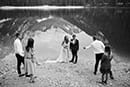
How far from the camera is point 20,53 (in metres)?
10.0

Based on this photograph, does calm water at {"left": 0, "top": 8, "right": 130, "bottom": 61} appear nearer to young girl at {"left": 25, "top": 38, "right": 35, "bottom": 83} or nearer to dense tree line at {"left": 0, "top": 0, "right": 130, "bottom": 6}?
young girl at {"left": 25, "top": 38, "right": 35, "bottom": 83}

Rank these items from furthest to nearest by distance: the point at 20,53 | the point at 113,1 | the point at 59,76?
the point at 113,1, the point at 59,76, the point at 20,53

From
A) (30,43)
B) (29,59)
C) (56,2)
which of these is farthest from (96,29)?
(56,2)

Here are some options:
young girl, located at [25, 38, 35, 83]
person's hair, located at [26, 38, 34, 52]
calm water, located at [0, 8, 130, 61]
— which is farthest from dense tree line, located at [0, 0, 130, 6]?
person's hair, located at [26, 38, 34, 52]

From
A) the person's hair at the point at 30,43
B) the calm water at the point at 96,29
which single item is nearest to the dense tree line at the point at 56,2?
the calm water at the point at 96,29

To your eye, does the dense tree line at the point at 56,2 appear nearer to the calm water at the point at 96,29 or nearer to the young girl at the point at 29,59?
the calm water at the point at 96,29

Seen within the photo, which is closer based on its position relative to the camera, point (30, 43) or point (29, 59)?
point (30, 43)

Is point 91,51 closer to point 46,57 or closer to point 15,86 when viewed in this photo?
point 46,57

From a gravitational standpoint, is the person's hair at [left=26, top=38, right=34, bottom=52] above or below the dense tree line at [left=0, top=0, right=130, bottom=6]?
below

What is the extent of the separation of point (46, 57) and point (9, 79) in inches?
335

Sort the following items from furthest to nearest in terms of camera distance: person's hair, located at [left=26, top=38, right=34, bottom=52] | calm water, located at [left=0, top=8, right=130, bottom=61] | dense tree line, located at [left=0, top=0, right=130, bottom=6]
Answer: dense tree line, located at [left=0, top=0, right=130, bottom=6] < calm water, located at [left=0, top=8, right=130, bottom=61] < person's hair, located at [left=26, top=38, right=34, bottom=52]

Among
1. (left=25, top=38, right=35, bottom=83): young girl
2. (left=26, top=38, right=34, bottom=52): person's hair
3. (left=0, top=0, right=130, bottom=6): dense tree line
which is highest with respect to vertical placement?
(left=0, top=0, right=130, bottom=6): dense tree line

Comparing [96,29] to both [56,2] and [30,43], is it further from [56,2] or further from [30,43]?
[56,2]

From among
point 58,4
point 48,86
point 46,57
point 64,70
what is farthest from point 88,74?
point 58,4
